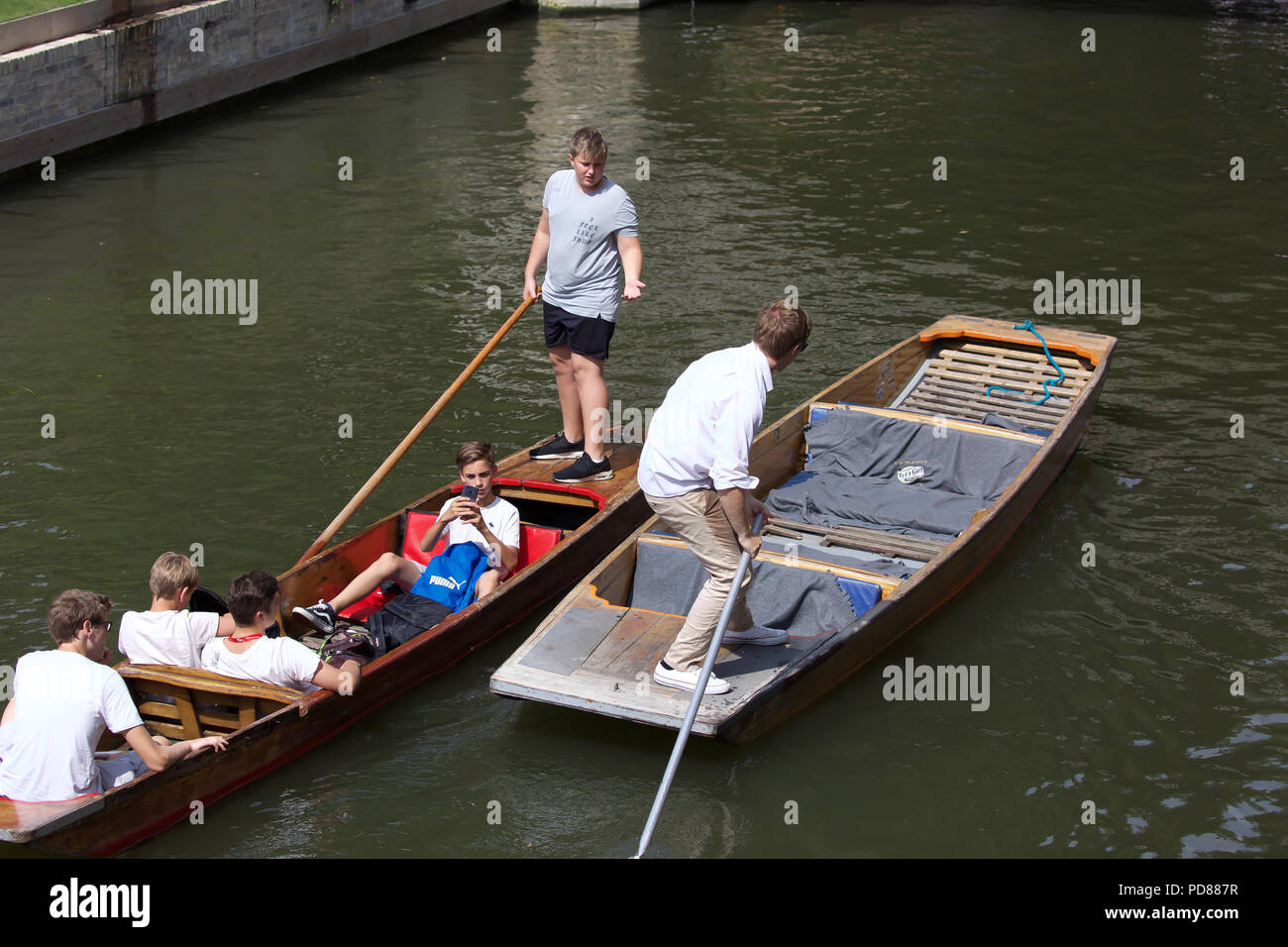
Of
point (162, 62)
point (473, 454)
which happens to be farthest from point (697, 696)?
point (162, 62)

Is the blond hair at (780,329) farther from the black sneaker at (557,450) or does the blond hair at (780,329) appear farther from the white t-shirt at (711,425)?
the black sneaker at (557,450)

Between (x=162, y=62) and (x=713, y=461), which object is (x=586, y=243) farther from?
(x=162, y=62)

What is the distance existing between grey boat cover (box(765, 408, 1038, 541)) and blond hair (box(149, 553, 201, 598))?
373cm

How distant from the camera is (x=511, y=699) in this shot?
7469mm

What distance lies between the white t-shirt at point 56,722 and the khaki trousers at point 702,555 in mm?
2446

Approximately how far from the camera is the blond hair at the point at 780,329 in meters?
5.94

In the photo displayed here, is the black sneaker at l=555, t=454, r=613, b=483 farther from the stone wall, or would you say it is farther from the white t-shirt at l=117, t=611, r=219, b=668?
the stone wall

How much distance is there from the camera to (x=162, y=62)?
60.8 feet

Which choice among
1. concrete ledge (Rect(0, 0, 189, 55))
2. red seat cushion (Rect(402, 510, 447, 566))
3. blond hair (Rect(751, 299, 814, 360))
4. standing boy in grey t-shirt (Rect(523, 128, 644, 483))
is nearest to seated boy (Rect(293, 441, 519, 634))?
red seat cushion (Rect(402, 510, 447, 566))

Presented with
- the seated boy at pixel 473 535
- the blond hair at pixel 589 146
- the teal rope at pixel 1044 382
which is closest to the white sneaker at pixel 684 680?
the seated boy at pixel 473 535

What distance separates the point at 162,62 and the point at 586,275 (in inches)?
481

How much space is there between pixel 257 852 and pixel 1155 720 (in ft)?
14.9
